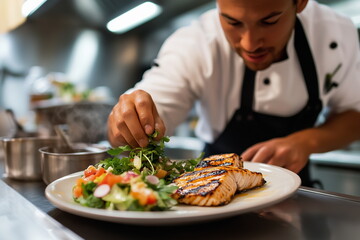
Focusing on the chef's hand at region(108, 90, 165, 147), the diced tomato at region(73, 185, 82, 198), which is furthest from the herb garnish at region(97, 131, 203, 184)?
the diced tomato at region(73, 185, 82, 198)

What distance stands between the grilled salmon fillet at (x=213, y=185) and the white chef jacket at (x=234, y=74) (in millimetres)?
742

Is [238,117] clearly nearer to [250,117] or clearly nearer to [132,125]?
[250,117]

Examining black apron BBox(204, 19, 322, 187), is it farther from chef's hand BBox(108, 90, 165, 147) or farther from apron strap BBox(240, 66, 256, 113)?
chef's hand BBox(108, 90, 165, 147)

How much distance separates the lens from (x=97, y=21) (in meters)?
4.35

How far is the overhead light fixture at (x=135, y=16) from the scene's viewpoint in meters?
3.42

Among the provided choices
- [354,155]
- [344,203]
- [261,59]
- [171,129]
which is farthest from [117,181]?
[354,155]

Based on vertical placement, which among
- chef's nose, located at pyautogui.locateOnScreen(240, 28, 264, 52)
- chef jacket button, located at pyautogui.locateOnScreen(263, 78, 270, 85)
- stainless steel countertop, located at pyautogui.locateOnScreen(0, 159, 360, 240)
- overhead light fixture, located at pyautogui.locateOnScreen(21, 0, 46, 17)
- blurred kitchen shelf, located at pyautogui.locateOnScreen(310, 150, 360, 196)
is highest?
overhead light fixture, located at pyautogui.locateOnScreen(21, 0, 46, 17)

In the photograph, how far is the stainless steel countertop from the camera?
2.09 feet

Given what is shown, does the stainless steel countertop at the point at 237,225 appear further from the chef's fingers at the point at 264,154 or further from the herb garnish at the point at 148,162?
the chef's fingers at the point at 264,154

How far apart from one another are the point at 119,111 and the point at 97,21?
365 centimetres

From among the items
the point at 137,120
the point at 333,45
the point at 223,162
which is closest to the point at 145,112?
the point at 137,120

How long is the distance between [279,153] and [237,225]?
0.61 meters

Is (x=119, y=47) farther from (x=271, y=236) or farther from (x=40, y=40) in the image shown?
(x=271, y=236)

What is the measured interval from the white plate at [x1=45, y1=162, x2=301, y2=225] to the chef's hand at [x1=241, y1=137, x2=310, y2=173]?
315 mm
